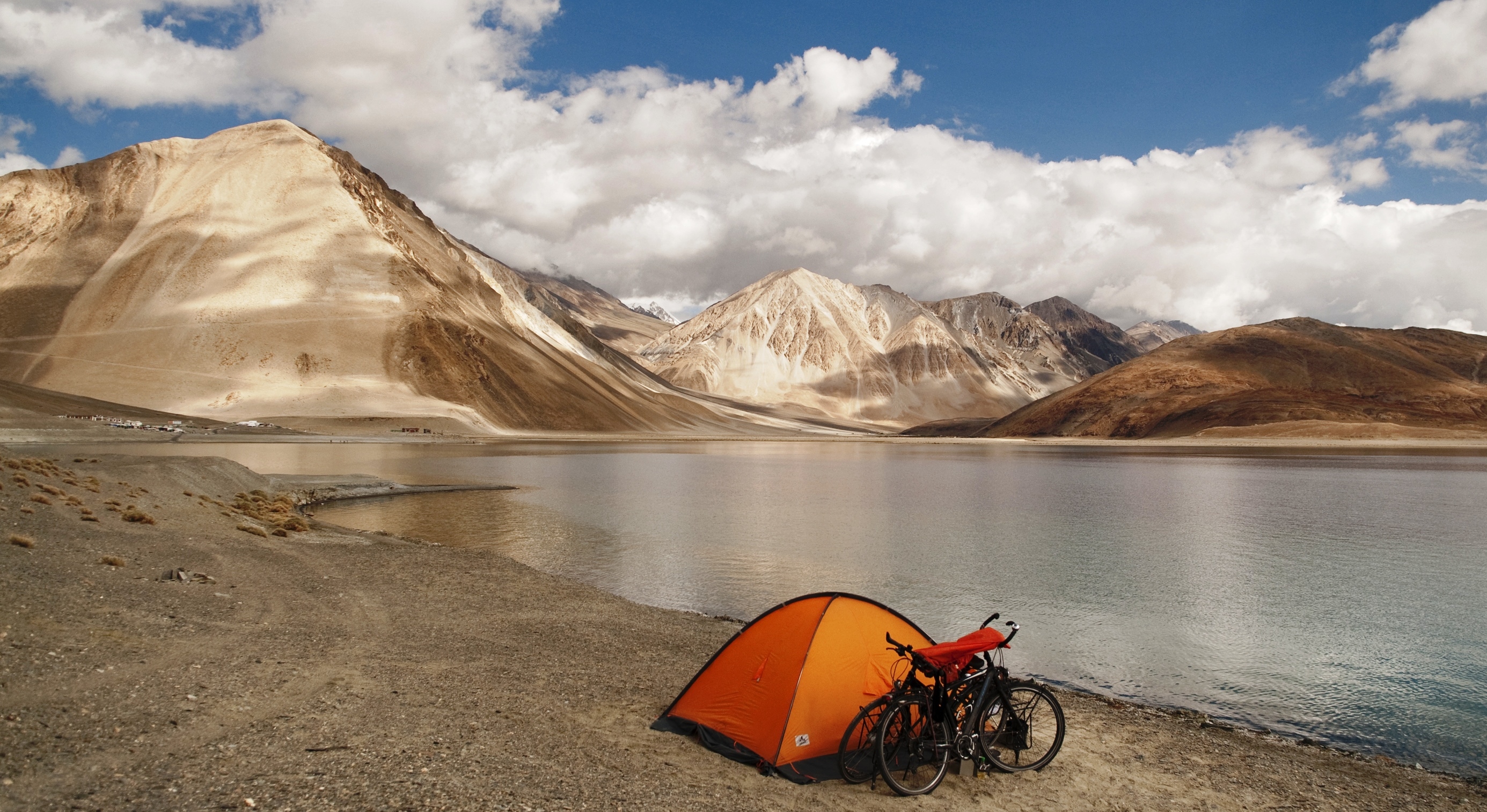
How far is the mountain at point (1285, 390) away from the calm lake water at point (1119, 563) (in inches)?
2642

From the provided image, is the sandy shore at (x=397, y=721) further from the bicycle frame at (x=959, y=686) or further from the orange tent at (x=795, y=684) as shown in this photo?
the bicycle frame at (x=959, y=686)

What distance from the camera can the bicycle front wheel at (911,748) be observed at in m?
7.71

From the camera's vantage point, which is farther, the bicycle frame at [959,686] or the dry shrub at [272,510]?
the dry shrub at [272,510]

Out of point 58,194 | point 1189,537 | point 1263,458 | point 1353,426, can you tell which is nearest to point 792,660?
point 1189,537

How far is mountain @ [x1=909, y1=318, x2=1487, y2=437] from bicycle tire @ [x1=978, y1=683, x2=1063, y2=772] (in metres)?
116

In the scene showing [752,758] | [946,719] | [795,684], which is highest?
[795,684]

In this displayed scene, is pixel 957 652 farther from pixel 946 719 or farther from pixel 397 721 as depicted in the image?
pixel 397 721

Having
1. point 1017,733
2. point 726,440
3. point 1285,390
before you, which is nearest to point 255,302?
point 726,440

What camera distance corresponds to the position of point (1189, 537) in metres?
26.6

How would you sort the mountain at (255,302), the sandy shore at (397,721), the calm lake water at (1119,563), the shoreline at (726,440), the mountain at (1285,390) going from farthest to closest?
the mountain at (1285,390), the mountain at (255,302), the shoreline at (726,440), the calm lake water at (1119,563), the sandy shore at (397,721)

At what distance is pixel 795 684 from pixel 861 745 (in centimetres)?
86

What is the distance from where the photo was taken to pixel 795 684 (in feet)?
27.7

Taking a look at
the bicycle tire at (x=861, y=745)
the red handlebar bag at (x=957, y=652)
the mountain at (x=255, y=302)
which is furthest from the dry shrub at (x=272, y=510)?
the mountain at (x=255, y=302)

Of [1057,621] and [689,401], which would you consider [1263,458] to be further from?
[689,401]
